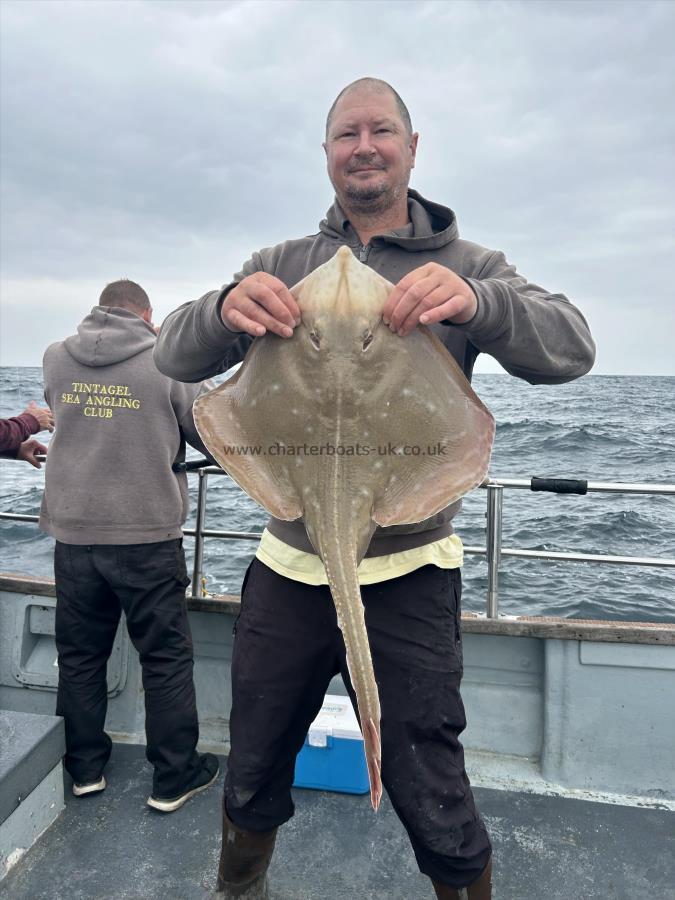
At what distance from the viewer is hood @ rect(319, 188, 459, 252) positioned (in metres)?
2.29

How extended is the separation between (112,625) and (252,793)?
166 centimetres

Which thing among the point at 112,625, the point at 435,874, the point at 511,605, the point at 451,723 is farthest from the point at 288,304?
the point at 511,605

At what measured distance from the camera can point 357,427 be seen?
1810 mm

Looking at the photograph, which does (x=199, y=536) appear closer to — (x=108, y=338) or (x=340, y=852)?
(x=108, y=338)

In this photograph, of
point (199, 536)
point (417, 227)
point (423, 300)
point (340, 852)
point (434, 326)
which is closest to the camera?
point (423, 300)

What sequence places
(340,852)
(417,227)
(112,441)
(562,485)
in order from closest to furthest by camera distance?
(417,227) < (340,852) < (112,441) < (562,485)

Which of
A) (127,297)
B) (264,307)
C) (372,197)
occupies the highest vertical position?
(372,197)

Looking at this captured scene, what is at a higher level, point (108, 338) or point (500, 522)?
point (108, 338)

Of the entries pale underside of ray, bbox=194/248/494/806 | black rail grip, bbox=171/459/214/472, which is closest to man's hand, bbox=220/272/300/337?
pale underside of ray, bbox=194/248/494/806

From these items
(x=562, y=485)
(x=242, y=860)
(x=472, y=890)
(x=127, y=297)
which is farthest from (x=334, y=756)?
(x=127, y=297)

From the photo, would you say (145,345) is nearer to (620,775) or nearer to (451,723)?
(451,723)

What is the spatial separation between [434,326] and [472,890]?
74.2 inches

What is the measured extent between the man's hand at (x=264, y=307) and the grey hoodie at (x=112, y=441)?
180cm

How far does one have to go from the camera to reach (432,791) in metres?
2.10
